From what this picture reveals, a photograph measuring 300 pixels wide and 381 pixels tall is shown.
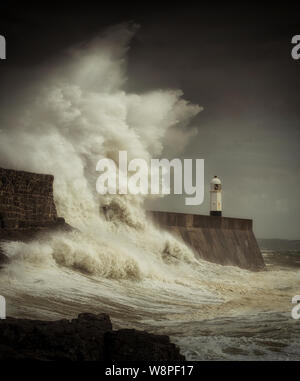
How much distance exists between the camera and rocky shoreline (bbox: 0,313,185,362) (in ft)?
12.7

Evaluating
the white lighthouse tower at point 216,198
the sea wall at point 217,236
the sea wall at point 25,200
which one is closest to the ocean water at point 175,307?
the sea wall at point 25,200

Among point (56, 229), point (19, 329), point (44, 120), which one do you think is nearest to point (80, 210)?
point (56, 229)

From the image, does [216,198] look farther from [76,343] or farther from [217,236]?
[76,343]

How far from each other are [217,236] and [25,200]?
8406mm

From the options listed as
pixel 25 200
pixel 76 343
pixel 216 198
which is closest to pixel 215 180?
pixel 216 198

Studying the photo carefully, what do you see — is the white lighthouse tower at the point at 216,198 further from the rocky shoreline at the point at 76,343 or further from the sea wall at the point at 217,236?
the rocky shoreline at the point at 76,343

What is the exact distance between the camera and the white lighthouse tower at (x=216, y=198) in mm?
18812

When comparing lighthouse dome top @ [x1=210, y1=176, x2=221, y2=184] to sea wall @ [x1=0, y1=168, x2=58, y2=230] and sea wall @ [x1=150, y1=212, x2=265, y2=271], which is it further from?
sea wall @ [x1=0, y1=168, x2=58, y2=230]

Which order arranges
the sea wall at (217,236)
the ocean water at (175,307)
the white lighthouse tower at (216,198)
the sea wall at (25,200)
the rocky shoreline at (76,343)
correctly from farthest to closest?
1. the white lighthouse tower at (216,198)
2. the sea wall at (217,236)
3. the sea wall at (25,200)
4. the ocean water at (175,307)
5. the rocky shoreline at (76,343)

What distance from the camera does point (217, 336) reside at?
18.4 feet

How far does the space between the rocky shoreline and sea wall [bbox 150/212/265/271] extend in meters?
9.05

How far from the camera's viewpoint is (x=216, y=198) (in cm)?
1886

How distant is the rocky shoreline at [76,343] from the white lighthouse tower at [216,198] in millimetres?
14644
